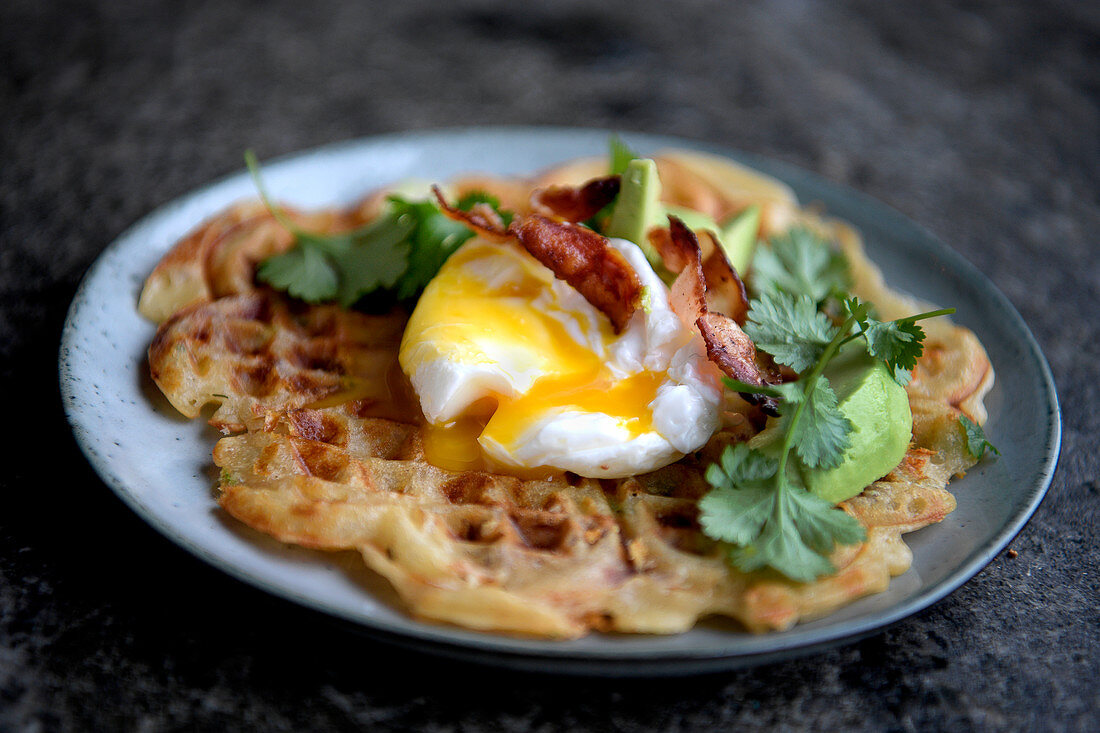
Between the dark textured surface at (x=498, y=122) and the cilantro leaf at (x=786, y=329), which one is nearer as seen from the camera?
the dark textured surface at (x=498, y=122)

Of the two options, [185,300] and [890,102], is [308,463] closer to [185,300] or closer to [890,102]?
[185,300]

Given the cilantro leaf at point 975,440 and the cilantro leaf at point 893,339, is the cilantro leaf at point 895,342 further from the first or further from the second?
the cilantro leaf at point 975,440

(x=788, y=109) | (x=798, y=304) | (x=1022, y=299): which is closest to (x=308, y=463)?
(x=798, y=304)

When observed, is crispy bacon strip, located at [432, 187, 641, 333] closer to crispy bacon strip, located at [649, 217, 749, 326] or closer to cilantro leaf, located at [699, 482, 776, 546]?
crispy bacon strip, located at [649, 217, 749, 326]

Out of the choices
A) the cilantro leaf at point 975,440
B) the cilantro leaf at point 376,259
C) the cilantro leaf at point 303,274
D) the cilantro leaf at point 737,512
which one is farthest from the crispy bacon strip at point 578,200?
the cilantro leaf at point 975,440

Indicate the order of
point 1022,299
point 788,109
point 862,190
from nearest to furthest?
point 1022,299
point 862,190
point 788,109
